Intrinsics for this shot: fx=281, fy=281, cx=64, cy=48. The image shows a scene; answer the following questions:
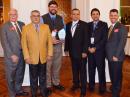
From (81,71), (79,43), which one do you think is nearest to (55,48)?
(79,43)

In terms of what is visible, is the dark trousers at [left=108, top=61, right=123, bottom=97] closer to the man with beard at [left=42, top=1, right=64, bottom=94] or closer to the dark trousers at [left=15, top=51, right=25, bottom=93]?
the man with beard at [left=42, top=1, right=64, bottom=94]

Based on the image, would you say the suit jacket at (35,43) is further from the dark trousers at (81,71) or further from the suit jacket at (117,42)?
the suit jacket at (117,42)

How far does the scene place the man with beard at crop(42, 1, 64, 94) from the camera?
4798mm

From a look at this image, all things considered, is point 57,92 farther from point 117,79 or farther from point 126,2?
point 126,2

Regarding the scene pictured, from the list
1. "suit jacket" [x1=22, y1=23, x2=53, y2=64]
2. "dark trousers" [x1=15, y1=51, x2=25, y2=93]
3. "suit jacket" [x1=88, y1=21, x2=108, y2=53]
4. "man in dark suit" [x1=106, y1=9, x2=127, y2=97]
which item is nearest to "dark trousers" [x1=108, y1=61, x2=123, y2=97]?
"man in dark suit" [x1=106, y1=9, x2=127, y2=97]

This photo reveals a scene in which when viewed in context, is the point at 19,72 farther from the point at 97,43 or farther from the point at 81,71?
the point at 97,43

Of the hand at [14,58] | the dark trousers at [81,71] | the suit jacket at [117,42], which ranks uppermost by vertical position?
the suit jacket at [117,42]

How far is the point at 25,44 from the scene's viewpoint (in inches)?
164

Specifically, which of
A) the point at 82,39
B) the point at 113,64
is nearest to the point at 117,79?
the point at 113,64

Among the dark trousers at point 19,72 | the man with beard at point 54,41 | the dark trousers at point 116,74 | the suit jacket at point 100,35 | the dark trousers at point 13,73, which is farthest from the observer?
the man with beard at point 54,41

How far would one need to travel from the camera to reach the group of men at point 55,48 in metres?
4.21

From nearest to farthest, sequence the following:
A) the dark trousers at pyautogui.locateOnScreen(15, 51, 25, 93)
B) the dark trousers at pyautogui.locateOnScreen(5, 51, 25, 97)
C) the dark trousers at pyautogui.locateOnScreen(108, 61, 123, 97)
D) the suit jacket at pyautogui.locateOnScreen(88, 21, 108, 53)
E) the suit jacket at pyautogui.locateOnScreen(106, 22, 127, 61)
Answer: the suit jacket at pyautogui.locateOnScreen(106, 22, 127, 61)
the dark trousers at pyautogui.locateOnScreen(108, 61, 123, 97)
the dark trousers at pyautogui.locateOnScreen(5, 51, 25, 97)
the dark trousers at pyautogui.locateOnScreen(15, 51, 25, 93)
the suit jacket at pyautogui.locateOnScreen(88, 21, 108, 53)

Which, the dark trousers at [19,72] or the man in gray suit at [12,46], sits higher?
the man in gray suit at [12,46]

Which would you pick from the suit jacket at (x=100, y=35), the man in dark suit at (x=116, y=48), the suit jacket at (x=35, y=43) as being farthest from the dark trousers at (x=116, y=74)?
the suit jacket at (x=35, y=43)
